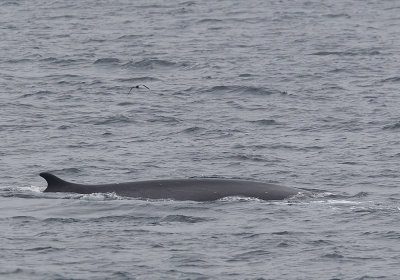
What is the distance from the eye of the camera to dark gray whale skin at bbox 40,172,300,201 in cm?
2377

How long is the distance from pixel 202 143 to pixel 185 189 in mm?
7103

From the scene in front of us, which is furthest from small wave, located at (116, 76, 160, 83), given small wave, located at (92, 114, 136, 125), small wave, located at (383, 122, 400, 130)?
small wave, located at (383, 122, 400, 130)

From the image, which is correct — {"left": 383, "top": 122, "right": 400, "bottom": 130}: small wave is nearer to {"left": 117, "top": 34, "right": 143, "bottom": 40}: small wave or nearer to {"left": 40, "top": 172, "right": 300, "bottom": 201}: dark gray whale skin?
{"left": 40, "top": 172, "right": 300, "bottom": 201}: dark gray whale skin

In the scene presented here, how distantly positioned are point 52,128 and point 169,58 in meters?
15.2

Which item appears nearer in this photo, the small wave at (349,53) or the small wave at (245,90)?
the small wave at (245,90)

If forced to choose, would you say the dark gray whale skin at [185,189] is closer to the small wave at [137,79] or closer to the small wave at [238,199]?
the small wave at [238,199]

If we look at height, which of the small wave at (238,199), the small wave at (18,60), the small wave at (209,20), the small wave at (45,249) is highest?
the small wave at (45,249)

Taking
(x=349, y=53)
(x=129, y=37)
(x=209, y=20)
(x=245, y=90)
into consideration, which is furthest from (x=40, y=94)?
(x=209, y=20)

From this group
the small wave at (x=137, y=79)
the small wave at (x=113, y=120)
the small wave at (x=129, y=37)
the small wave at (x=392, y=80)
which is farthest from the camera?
the small wave at (x=129, y=37)

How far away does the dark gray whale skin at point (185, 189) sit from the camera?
23766mm

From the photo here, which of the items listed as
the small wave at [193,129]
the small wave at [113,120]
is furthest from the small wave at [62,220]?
the small wave at [113,120]

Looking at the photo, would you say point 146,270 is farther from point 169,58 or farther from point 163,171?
point 169,58

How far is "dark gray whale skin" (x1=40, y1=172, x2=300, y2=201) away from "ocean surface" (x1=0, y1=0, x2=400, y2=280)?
0.79ft

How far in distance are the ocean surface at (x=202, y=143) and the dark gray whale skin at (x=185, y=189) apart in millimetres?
240
